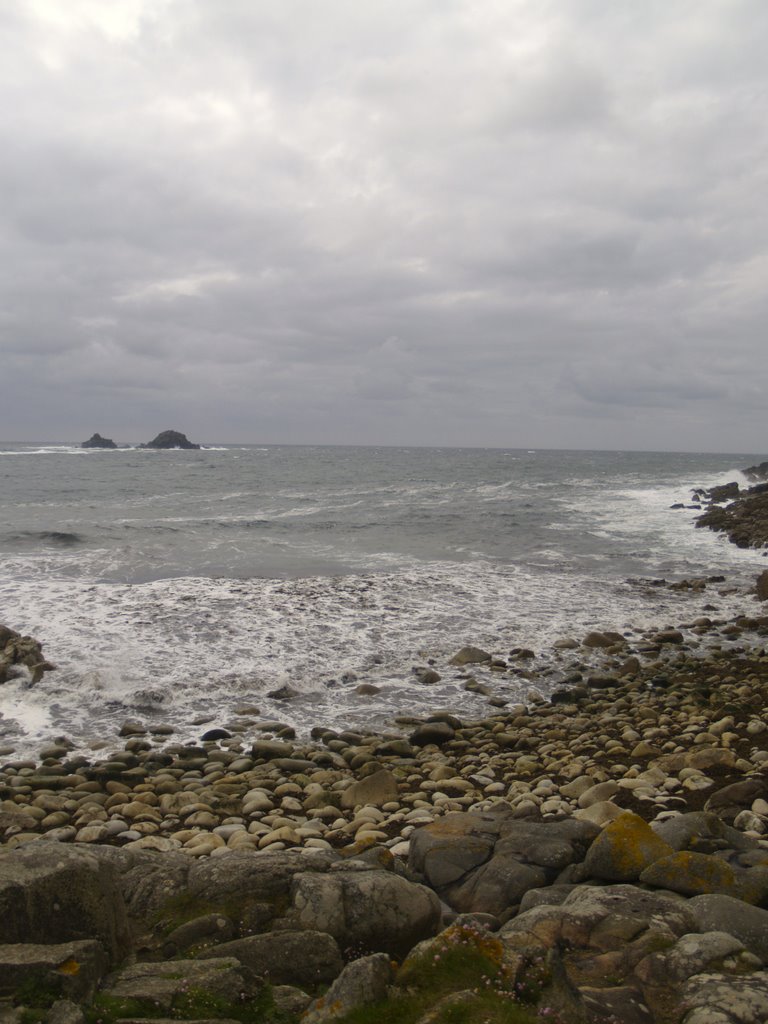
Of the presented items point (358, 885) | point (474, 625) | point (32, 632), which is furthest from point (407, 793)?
point (32, 632)

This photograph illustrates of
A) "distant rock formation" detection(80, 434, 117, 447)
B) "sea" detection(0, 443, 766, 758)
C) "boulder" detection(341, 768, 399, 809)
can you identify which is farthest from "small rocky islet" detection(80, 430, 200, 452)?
"boulder" detection(341, 768, 399, 809)

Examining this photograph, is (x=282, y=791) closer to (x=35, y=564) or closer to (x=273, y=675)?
(x=273, y=675)

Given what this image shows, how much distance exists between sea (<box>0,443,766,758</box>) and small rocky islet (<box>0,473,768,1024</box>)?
1719 millimetres

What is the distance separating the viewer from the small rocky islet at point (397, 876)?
4.19 m

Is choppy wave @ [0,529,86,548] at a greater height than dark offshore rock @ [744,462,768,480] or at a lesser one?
lesser

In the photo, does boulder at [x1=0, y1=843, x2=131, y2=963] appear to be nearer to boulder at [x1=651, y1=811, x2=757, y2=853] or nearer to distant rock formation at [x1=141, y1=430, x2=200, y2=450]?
boulder at [x1=651, y1=811, x2=757, y2=853]

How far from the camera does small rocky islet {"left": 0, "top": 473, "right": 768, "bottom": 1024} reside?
419 cm

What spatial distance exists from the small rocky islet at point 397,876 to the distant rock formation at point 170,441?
593 ft

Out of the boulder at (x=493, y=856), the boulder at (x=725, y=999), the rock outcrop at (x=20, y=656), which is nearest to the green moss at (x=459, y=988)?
the boulder at (x=725, y=999)

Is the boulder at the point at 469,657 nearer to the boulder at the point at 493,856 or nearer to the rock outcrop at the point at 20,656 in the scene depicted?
the boulder at the point at 493,856

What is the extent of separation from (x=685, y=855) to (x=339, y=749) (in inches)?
275

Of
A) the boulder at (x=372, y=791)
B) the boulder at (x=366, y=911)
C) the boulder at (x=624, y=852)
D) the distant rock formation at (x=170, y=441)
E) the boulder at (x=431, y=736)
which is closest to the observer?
the boulder at (x=366, y=911)

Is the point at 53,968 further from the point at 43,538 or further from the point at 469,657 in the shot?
the point at 43,538

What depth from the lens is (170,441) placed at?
184m
